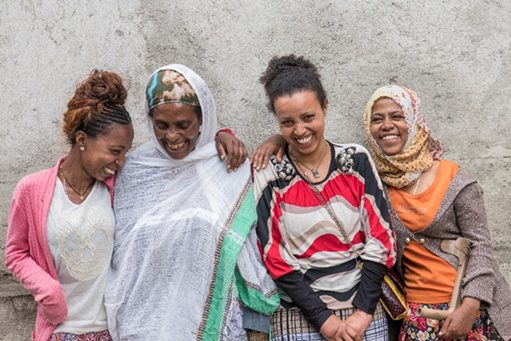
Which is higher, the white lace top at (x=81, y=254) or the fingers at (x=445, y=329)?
the white lace top at (x=81, y=254)

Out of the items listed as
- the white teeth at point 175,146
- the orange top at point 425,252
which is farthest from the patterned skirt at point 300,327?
the white teeth at point 175,146

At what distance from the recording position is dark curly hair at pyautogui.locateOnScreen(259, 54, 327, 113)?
3035 millimetres

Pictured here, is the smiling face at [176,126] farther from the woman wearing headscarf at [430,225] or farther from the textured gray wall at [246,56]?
the woman wearing headscarf at [430,225]

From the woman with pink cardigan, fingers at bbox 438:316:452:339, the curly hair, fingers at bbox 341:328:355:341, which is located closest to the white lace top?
the woman with pink cardigan

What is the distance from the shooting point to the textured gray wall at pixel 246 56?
3.62m

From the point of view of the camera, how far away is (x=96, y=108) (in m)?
3.00

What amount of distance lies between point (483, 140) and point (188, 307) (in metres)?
1.91

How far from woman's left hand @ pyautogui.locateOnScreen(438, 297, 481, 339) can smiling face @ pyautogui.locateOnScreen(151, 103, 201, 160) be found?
1.45m

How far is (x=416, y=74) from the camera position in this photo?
372 centimetres

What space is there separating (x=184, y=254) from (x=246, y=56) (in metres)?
1.23

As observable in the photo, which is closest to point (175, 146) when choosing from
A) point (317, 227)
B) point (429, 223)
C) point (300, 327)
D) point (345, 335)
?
point (317, 227)

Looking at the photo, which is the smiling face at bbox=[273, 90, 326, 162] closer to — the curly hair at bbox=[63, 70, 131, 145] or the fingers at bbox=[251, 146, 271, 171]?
the fingers at bbox=[251, 146, 271, 171]

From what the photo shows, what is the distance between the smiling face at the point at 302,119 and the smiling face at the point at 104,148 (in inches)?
27.8

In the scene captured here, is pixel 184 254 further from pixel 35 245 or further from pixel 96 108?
pixel 96 108
